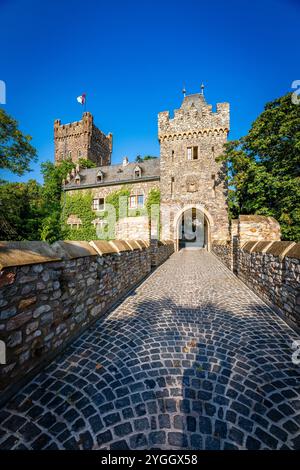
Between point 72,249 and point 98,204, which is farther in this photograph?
point 98,204

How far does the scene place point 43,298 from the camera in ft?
7.49

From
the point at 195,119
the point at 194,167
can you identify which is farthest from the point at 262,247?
the point at 195,119

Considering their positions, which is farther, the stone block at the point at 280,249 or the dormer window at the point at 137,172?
the dormer window at the point at 137,172

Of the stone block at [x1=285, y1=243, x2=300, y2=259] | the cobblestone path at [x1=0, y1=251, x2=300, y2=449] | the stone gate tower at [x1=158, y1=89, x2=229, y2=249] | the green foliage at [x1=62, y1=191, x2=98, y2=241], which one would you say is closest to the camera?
the cobblestone path at [x1=0, y1=251, x2=300, y2=449]

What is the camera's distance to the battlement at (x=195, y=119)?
1736 centimetres

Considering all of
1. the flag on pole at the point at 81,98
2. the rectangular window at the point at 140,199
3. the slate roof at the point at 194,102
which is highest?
the flag on pole at the point at 81,98

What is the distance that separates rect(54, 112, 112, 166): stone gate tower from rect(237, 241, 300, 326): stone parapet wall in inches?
1302

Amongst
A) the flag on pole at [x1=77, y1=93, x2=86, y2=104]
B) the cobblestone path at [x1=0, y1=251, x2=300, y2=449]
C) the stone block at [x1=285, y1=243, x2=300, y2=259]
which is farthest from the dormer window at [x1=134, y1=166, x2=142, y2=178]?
the flag on pole at [x1=77, y1=93, x2=86, y2=104]

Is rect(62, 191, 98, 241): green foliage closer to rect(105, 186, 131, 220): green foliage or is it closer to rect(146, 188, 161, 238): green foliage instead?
rect(105, 186, 131, 220): green foliage

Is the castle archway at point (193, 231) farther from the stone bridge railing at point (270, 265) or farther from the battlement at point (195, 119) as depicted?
the stone bridge railing at point (270, 265)

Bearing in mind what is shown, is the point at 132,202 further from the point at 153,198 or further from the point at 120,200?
the point at 153,198

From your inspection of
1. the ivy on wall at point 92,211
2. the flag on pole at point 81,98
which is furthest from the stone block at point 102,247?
the flag on pole at point 81,98

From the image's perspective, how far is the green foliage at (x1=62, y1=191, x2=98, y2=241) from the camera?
68.6 ft

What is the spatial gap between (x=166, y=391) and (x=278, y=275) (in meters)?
3.30
